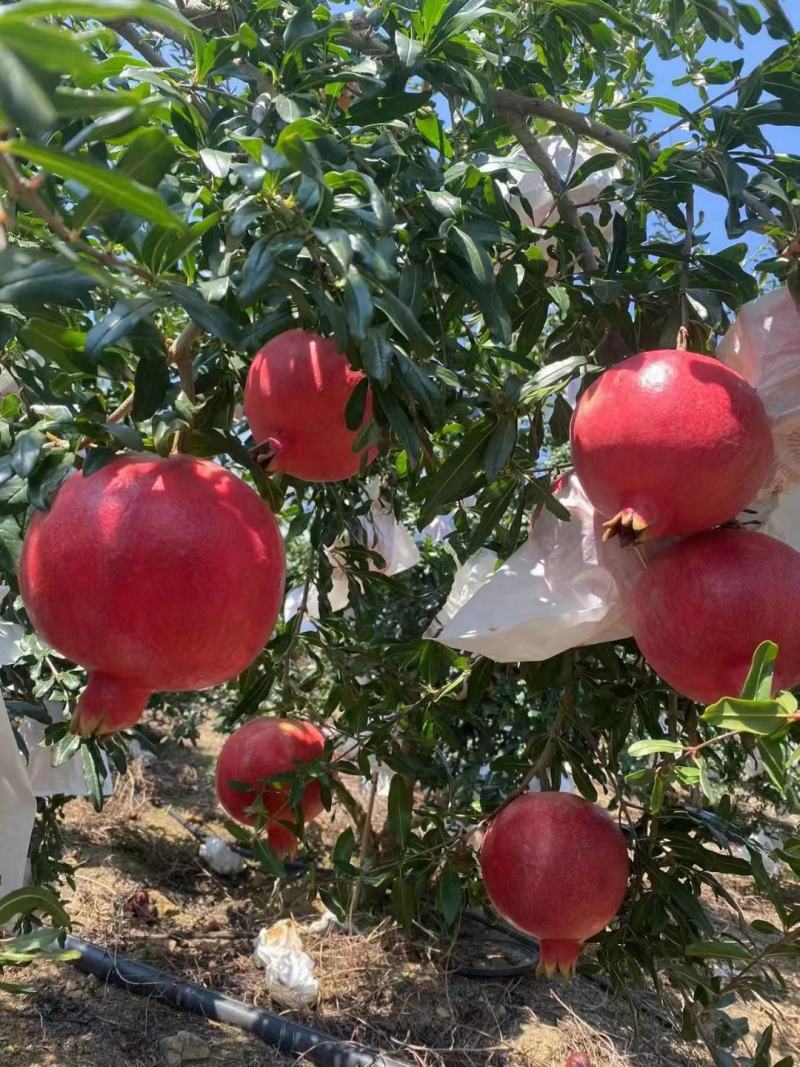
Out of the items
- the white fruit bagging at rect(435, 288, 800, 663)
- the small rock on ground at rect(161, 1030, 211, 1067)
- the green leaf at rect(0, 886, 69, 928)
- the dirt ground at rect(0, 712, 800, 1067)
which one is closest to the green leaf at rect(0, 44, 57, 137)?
the white fruit bagging at rect(435, 288, 800, 663)

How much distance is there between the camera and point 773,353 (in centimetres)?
90

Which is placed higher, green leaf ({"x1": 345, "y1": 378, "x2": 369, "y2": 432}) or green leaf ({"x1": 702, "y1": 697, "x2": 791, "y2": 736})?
green leaf ({"x1": 345, "y1": 378, "x2": 369, "y2": 432})

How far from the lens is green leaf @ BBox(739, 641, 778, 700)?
643 millimetres

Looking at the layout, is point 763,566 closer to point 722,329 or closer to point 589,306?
point 722,329

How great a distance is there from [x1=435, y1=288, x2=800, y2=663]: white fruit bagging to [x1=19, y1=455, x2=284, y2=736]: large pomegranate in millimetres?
383

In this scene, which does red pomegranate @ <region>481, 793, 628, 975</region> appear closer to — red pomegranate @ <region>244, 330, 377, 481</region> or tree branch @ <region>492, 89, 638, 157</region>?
red pomegranate @ <region>244, 330, 377, 481</region>

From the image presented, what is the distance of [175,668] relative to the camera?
643 mm

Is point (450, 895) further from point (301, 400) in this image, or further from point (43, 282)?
point (43, 282)

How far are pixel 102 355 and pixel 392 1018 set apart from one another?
2.27 m

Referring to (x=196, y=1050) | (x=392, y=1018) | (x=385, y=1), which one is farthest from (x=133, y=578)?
(x=392, y=1018)

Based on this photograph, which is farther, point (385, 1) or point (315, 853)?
point (315, 853)

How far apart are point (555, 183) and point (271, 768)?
3.36 feet

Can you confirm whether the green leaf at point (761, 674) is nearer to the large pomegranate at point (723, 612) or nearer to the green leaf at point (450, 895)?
the large pomegranate at point (723, 612)

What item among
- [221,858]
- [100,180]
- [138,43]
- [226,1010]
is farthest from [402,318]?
[221,858]
